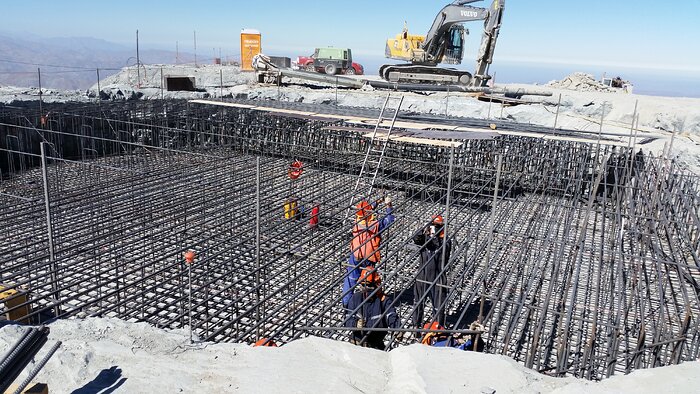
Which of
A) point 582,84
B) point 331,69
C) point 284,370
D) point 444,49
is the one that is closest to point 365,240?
point 284,370

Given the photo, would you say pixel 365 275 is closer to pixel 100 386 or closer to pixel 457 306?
pixel 457 306

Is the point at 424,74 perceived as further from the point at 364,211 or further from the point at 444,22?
the point at 364,211

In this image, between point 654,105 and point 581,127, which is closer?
point 581,127

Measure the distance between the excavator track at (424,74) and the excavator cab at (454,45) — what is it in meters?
0.77

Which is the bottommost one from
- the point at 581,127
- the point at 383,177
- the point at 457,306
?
the point at 457,306

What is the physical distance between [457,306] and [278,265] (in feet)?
11.3

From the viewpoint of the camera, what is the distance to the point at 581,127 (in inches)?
771

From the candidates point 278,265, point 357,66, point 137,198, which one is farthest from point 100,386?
point 357,66

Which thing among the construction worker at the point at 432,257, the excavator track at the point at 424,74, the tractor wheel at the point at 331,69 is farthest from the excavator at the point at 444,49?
the construction worker at the point at 432,257

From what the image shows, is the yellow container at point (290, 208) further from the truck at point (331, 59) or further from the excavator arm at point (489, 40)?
the truck at point (331, 59)

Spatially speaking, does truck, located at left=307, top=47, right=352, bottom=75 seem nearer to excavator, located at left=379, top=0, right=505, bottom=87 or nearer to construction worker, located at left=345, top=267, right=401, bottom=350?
excavator, located at left=379, top=0, right=505, bottom=87

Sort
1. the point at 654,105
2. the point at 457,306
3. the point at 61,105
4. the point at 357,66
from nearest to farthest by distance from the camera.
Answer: the point at 457,306
the point at 61,105
the point at 654,105
the point at 357,66

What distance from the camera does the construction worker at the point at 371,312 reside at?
266 inches

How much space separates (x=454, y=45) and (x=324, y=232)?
18.7 metres
